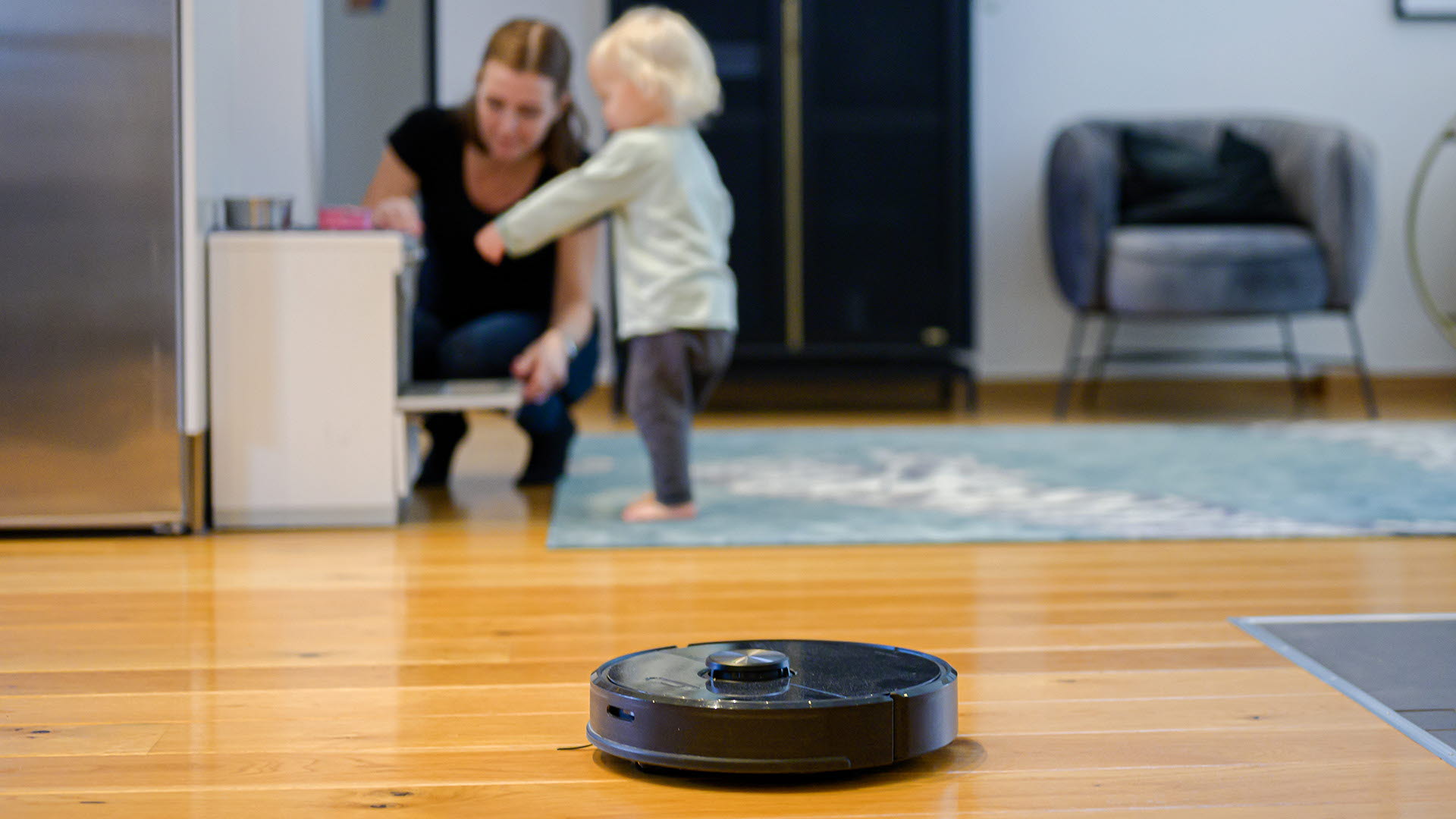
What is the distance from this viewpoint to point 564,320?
2471mm

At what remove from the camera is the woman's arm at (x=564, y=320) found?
7.64ft

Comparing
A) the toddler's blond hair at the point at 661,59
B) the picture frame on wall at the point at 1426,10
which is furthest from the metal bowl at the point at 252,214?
the picture frame on wall at the point at 1426,10

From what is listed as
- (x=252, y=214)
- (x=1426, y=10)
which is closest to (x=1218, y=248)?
(x=1426, y=10)

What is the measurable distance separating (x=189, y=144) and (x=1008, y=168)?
2870 millimetres

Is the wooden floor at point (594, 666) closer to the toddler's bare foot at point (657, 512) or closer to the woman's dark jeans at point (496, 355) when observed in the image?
the toddler's bare foot at point (657, 512)

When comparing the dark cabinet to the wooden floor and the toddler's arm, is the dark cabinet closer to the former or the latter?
the toddler's arm

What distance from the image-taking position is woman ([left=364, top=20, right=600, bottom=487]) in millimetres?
2361

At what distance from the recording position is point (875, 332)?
3.97 metres

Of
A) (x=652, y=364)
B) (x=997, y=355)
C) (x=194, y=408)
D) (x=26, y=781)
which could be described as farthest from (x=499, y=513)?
(x=997, y=355)

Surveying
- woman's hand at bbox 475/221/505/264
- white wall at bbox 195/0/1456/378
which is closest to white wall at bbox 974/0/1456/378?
white wall at bbox 195/0/1456/378

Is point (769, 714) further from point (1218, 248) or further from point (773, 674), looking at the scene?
point (1218, 248)

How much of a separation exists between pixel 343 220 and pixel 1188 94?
9.87 ft

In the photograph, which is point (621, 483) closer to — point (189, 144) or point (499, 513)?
point (499, 513)

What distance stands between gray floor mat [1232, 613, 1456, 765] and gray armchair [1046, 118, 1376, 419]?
2.29m
